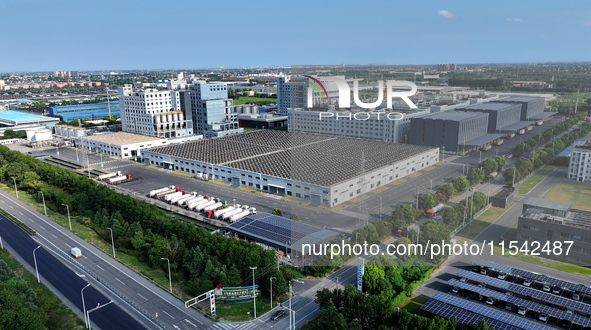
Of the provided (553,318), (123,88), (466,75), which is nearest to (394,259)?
(553,318)

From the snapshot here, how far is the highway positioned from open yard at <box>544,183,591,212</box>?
15.6m

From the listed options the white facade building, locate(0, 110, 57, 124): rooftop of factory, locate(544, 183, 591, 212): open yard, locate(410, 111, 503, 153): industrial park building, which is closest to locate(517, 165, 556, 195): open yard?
the white facade building

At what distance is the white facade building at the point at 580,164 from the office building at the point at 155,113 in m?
40.8

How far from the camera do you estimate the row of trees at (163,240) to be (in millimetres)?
16656

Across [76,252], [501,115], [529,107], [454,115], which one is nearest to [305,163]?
[454,115]

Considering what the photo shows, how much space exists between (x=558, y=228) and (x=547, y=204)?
126cm

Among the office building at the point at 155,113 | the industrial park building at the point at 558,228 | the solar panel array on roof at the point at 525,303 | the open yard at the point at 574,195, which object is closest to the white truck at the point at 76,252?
the solar panel array on roof at the point at 525,303

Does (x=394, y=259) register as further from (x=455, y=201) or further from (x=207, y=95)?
(x=207, y=95)

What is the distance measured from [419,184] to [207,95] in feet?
102

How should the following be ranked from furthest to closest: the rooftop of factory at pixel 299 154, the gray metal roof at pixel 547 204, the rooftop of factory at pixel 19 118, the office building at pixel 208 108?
the rooftop of factory at pixel 19 118
the office building at pixel 208 108
the rooftop of factory at pixel 299 154
the gray metal roof at pixel 547 204

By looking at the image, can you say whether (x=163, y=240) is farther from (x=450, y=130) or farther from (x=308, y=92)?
(x=450, y=130)

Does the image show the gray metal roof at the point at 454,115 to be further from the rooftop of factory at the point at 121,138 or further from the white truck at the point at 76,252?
the rooftop of factory at the point at 121,138

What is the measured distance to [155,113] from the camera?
47.9 meters

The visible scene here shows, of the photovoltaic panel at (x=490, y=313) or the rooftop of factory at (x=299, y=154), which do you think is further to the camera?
the rooftop of factory at (x=299, y=154)
